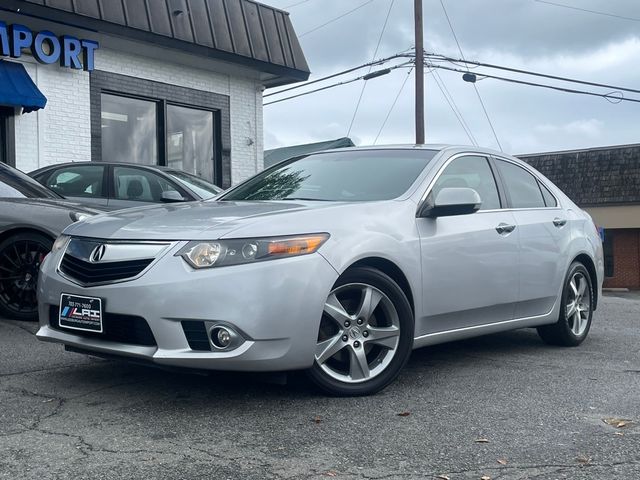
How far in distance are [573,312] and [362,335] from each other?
2.67 m

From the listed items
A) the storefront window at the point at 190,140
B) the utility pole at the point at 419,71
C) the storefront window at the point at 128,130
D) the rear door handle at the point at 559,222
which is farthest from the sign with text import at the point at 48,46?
the utility pole at the point at 419,71

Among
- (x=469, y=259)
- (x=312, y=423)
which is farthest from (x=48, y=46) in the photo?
(x=312, y=423)

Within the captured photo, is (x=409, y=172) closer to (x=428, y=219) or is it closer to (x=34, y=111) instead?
(x=428, y=219)

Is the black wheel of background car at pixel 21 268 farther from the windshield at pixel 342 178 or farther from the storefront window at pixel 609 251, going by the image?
the storefront window at pixel 609 251

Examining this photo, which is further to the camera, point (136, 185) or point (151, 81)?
point (151, 81)

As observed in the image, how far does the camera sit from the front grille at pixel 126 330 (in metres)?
4.12

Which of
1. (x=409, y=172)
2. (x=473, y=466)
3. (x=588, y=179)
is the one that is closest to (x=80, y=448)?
(x=473, y=466)

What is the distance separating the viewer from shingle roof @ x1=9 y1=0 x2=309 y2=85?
11.9 meters

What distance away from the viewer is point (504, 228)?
18.6ft

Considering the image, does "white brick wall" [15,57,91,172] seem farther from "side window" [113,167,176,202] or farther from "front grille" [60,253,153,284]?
"front grille" [60,253,153,284]

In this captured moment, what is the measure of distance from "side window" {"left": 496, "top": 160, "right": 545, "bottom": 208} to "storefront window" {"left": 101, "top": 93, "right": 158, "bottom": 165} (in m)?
8.27

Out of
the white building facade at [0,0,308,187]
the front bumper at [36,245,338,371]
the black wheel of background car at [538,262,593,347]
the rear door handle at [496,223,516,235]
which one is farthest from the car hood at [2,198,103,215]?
the white building facade at [0,0,308,187]

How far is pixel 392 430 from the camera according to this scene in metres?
3.92

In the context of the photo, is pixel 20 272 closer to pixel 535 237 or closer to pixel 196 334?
pixel 196 334
